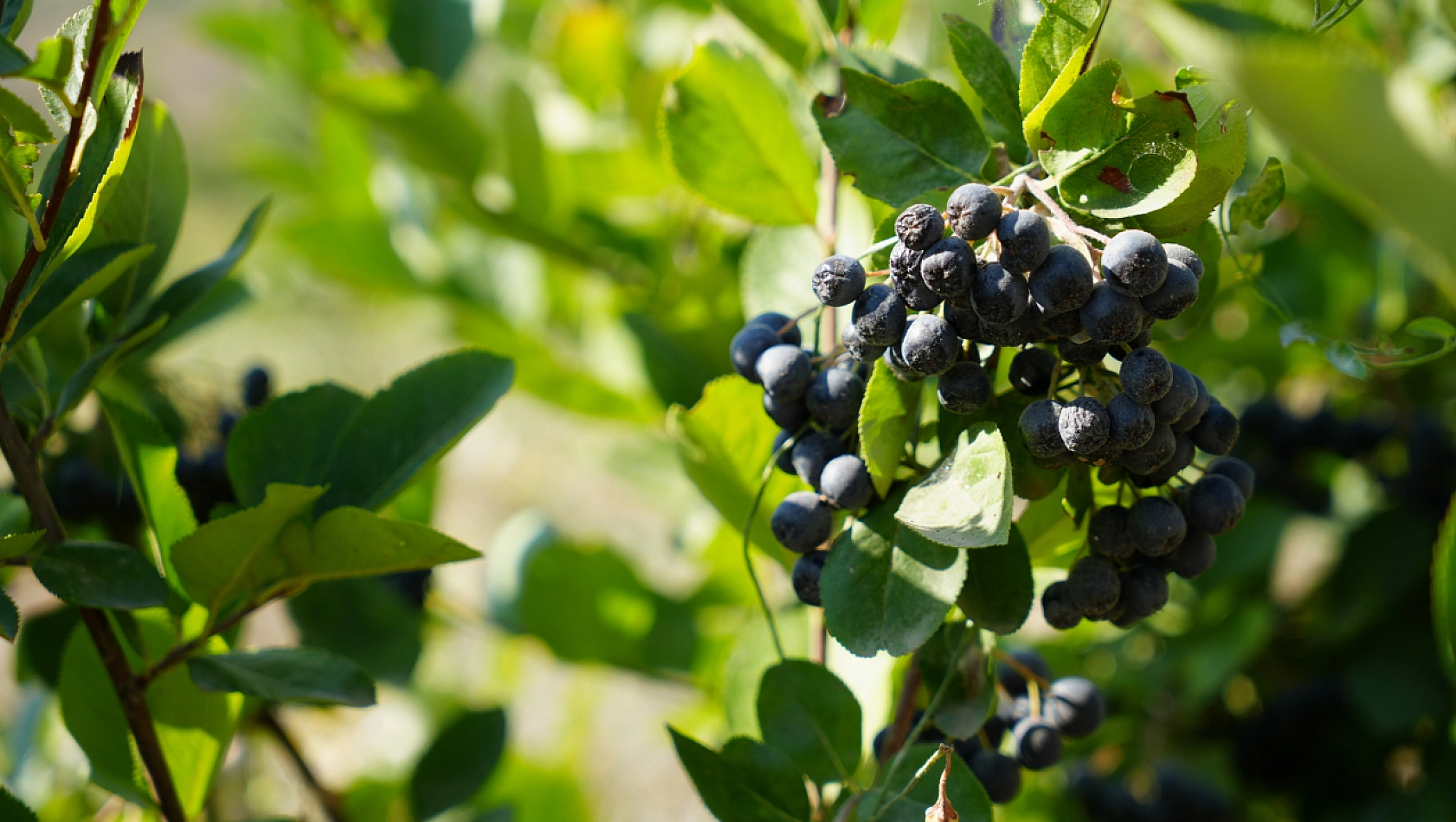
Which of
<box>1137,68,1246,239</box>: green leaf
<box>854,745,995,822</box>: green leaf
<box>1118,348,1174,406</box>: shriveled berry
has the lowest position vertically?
<box>854,745,995,822</box>: green leaf

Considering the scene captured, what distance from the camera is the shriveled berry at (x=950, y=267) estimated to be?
0.47 meters

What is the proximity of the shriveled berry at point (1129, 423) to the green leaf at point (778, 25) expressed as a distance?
467 millimetres

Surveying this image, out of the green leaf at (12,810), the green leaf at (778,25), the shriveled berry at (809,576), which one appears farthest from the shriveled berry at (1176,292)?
the green leaf at (12,810)

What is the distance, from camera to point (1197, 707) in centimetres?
140

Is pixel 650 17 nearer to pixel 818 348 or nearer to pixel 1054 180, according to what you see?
pixel 818 348

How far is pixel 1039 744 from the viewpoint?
68cm

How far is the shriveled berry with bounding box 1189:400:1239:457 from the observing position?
0.53m

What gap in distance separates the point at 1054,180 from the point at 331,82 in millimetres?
872

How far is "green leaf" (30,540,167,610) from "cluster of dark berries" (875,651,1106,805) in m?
0.46

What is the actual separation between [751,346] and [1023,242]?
0.62 feet

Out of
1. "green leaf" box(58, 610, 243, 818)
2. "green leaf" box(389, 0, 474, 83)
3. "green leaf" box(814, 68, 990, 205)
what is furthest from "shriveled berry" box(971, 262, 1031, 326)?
"green leaf" box(389, 0, 474, 83)

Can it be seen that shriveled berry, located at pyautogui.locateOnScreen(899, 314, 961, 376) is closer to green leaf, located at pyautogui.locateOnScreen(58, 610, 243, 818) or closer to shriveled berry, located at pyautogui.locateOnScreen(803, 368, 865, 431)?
shriveled berry, located at pyautogui.locateOnScreen(803, 368, 865, 431)

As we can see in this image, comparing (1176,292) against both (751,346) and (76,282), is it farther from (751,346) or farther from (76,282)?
(76,282)

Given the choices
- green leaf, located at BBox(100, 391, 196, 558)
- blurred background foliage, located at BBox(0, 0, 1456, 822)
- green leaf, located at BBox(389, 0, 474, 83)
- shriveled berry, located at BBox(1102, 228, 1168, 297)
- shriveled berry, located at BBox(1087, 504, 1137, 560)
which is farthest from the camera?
green leaf, located at BBox(389, 0, 474, 83)
